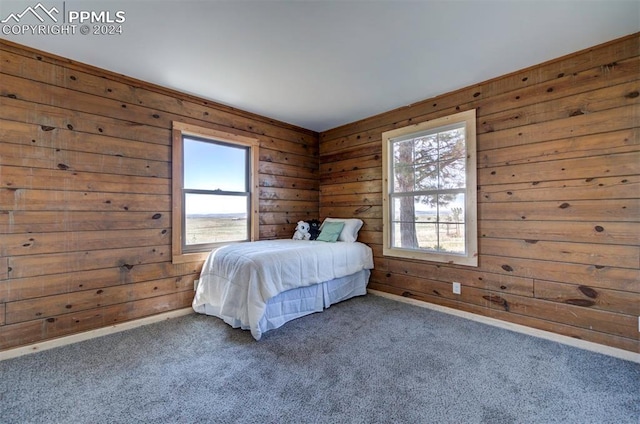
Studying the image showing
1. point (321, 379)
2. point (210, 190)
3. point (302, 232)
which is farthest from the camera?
point (302, 232)

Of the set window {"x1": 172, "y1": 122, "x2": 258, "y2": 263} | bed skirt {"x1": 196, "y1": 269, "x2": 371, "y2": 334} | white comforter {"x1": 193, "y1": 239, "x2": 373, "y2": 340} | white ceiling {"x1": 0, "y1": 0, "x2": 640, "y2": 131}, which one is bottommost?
bed skirt {"x1": 196, "y1": 269, "x2": 371, "y2": 334}

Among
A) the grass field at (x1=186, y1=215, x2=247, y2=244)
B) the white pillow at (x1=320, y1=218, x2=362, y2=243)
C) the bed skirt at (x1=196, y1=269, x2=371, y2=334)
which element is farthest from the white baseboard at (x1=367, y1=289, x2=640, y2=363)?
the grass field at (x1=186, y1=215, x2=247, y2=244)

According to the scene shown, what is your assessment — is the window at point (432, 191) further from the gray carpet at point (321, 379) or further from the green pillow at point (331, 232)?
the gray carpet at point (321, 379)

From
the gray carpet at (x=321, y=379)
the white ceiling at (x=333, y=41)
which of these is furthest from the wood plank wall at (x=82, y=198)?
the gray carpet at (x=321, y=379)

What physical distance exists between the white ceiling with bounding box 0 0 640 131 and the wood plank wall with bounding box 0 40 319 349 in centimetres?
24

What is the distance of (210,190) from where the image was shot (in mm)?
3283

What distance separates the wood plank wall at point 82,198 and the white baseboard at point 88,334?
46 millimetres

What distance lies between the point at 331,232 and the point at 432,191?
133 centimetres

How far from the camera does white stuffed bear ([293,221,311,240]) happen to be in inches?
150

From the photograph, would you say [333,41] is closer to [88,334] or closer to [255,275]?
[255,275]

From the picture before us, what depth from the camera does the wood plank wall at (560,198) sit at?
2070mm

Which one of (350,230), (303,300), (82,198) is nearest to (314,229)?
(350,230)

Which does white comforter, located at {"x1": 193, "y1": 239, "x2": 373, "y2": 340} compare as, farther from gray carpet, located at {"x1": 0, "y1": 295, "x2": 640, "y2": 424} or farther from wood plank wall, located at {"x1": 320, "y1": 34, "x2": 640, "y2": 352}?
wood plank wall, located at {"x1": 320, "y1": 34, "x2": 640, "y2": 352}

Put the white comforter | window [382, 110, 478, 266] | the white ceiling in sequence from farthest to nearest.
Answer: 1. window [382, 110, 478, 266]
2. the white comforter
3. the white ceiling
